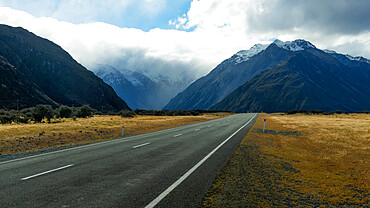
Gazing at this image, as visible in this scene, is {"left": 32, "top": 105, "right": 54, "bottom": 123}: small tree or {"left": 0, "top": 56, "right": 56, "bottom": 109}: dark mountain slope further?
{"left": 0, "top": 56, "right": 56, "bottom": 109}: dark mountain slope

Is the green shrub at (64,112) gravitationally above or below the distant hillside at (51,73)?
below

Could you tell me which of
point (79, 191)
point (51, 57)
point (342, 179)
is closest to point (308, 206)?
point (342, 179)

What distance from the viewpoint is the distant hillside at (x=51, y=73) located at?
133 metres

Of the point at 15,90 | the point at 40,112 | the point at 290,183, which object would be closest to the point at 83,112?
the point at 40,112

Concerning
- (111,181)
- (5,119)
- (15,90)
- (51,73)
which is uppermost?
(51,73)

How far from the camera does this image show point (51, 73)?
14675 cm

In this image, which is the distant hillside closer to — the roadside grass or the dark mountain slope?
the dark mountain slope

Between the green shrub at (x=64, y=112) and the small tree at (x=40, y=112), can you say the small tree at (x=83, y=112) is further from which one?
the small tree at (x=40, y=112)

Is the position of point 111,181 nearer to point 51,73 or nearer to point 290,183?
point 290,183

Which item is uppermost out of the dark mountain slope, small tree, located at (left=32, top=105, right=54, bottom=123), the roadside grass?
the dark mountain slope

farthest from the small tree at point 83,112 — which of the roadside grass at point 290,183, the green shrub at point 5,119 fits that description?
the roadside grass at point 290,183

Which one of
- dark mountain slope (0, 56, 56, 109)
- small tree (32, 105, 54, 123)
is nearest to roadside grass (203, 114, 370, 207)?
small tree (32, 105, 54, 123)

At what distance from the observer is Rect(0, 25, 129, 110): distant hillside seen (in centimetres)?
13300

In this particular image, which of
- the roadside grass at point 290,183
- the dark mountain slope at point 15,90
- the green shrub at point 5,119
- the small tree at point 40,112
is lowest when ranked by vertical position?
the green shrub at point 5,119
